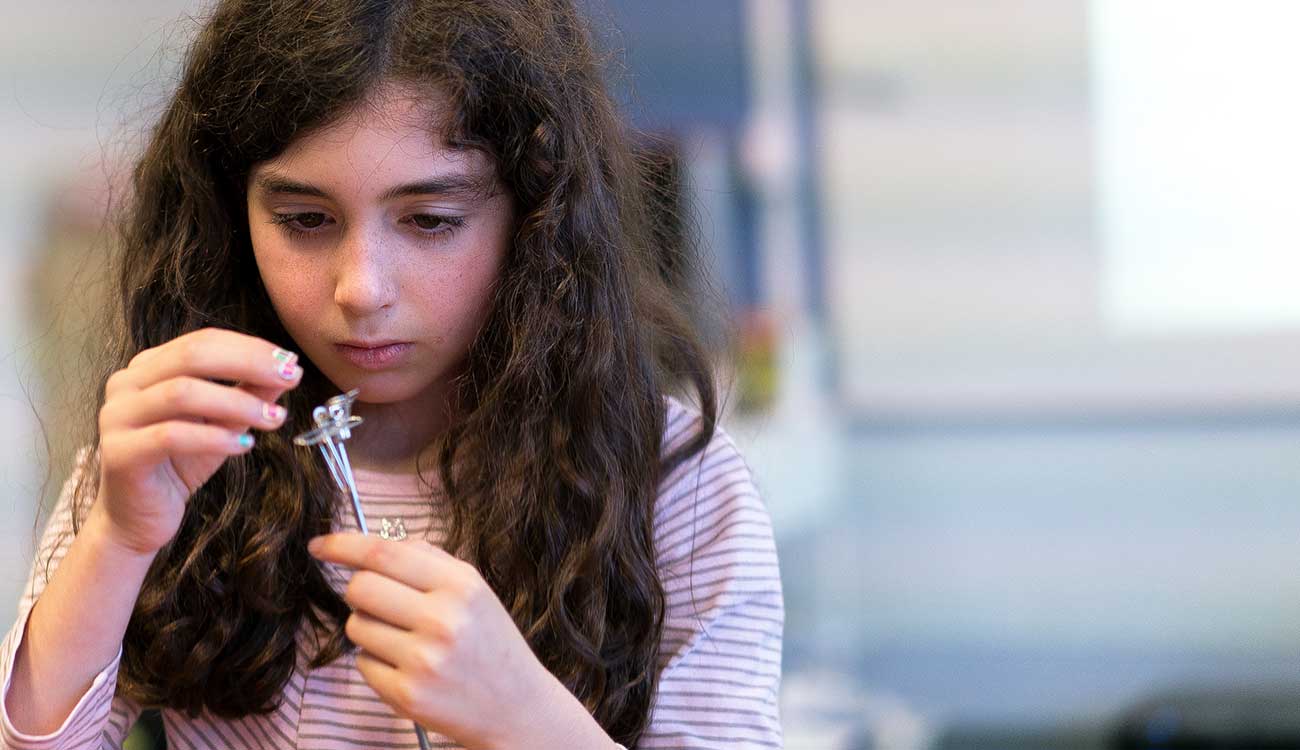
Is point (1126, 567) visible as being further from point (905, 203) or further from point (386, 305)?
point (386, 305)

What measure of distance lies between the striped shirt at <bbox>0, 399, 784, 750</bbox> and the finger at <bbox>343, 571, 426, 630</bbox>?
8.3 inches

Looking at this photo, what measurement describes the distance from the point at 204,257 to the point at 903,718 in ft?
5.18

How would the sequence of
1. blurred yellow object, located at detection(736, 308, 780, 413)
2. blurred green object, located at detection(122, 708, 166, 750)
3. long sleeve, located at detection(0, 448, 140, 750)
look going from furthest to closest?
blurred yellow object, located at detection(736, 308, 780, 413) → blurred green object, located at detection(122, 708, 166, 750) → long sleeve, located at detection(0, 448, 140, 750)

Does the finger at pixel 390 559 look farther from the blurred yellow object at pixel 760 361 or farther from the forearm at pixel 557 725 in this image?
the blurred yellow object at pixel 760 361

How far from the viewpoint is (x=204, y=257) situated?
81cm

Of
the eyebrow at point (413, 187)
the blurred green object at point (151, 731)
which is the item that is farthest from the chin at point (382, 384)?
the blurred green object at point (151, 731)

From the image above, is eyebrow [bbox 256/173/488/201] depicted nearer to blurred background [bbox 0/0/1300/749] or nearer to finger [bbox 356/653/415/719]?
finger [bbox 356/653/415/719]

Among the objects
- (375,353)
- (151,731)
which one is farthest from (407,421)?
(151,731)

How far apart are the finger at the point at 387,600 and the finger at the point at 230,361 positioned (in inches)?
3.7

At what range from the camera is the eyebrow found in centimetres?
70

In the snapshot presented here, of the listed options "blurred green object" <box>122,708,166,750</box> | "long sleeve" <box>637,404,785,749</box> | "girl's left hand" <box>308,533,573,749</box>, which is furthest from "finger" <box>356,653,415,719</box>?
"blurred green object" <box>122,708,166,750</box>

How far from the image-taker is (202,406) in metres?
0.60

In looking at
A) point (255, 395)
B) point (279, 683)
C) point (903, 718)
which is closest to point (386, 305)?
point (255, 395)

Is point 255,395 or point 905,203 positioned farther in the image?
point 905,203
